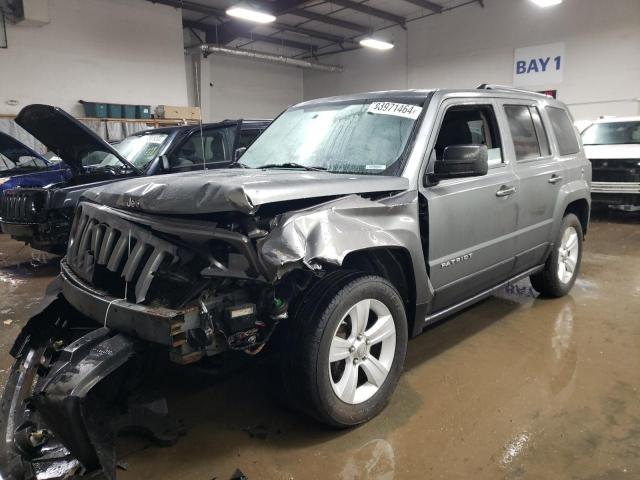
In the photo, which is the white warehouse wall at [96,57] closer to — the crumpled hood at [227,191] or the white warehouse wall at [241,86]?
the white warehouse wall at [241,86]

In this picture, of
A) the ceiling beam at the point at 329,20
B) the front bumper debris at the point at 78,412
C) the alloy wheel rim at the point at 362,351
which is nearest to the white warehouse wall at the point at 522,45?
the ceiling beam at the point at 329,20

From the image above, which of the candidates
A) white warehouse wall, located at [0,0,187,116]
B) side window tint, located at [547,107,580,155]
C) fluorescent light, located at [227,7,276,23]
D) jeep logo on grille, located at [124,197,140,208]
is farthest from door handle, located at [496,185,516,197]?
white warehouse wall, located at [0,0,187,116]

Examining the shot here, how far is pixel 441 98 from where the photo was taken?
117 inches

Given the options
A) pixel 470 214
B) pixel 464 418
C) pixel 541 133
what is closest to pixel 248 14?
pixel 541 133

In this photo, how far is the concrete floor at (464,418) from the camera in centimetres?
217

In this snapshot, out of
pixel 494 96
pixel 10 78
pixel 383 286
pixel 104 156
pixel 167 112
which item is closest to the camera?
pixel 383 286

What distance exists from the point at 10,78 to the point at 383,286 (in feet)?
40.5

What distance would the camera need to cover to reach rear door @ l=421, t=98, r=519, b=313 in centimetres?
279

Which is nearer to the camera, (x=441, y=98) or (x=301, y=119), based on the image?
(x=441, y=98)

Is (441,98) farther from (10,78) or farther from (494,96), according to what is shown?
(10,78)

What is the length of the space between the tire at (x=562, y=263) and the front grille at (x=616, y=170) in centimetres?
524

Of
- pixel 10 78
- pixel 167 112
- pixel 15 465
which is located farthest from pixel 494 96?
pixel 10 78

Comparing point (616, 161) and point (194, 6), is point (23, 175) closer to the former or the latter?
point (194, 6)

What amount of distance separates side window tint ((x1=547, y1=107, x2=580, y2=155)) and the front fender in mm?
2215
